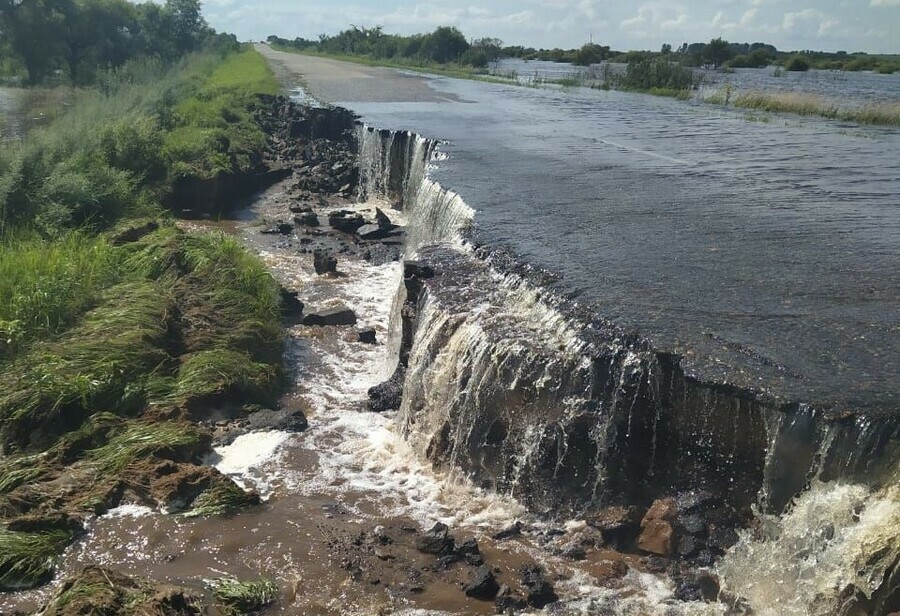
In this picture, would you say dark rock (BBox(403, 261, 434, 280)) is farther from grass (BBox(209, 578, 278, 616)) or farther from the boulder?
grass (BBox(209, 578, 278, 616))

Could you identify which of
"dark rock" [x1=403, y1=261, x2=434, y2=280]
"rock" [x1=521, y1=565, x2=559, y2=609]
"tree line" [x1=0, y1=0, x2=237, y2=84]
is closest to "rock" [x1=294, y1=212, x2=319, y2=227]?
"dark rock" [x1=403, y1=261, x2=434, y2=280]

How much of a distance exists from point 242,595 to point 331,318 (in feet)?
25.3

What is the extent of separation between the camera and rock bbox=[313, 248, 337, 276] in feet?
56.5

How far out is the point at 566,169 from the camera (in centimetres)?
1906

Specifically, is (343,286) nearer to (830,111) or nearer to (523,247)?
(523,247)

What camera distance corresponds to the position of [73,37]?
55.8 m

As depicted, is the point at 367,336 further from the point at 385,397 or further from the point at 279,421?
the point at 279,421

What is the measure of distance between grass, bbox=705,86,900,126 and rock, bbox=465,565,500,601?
2868cm

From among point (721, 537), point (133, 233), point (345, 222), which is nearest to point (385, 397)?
point (721, 537)

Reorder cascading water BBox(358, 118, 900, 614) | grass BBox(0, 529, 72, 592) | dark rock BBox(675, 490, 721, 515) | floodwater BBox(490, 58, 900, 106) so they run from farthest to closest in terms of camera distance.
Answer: floodwater BBox(490, 58, 900, 106), dark rock BBox(675, 490, 721, 515), grass BBox(0, 529, 72, 592), cascading water BBox(358, 118, 900, 614)

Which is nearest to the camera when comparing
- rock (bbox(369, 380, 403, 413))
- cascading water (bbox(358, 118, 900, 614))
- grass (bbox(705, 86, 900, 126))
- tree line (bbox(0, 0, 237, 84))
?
cascading water (bbox(358, 118, 900, 614))

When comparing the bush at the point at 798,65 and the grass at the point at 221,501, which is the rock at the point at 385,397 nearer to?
the grass at the point at 221,501

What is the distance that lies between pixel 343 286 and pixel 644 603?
35.9 ft

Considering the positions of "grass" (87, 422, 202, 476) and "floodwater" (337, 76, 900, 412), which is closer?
"floodwater" (337, 76, 900, 412)
